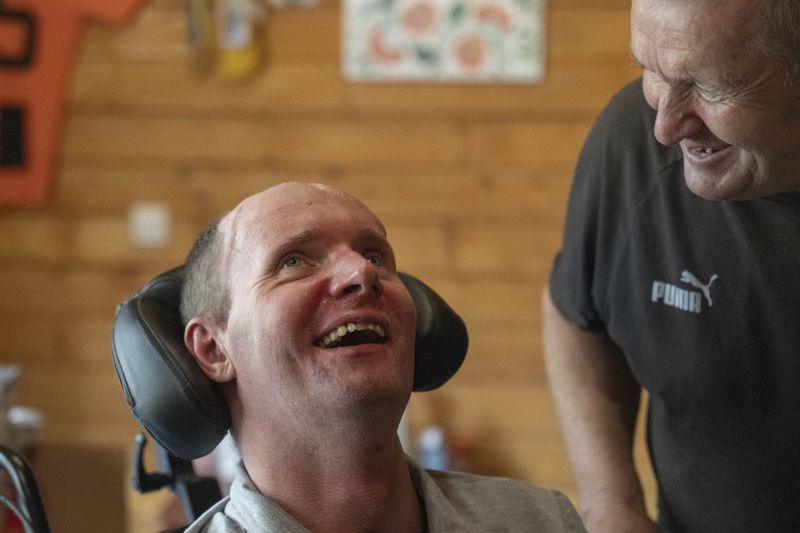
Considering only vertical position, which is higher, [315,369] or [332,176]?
[315,369]

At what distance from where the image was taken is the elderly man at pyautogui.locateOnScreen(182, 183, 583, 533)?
53.8 inches

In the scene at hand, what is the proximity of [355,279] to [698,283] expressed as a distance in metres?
0.52

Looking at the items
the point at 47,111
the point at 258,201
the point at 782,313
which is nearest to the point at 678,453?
the point at 782,313

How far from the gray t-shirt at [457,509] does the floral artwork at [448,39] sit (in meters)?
2.22

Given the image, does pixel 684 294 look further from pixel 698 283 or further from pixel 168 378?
pixel 168 378

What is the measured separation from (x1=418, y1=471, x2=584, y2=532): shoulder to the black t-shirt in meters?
0.21

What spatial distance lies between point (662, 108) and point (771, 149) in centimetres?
13

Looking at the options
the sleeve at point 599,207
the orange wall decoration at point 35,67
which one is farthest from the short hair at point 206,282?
the orange wall decoration at point 35,67

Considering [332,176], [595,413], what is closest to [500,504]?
[595,413]

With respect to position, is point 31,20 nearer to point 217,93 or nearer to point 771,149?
point 217,93

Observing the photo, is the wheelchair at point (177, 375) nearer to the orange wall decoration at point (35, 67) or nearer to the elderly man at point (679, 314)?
the elderly man at point (679, 314)

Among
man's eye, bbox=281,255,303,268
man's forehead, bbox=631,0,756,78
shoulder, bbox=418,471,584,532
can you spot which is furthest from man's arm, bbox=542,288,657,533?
man's forehead, bbox=631,0,756,78

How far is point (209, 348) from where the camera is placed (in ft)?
4.90

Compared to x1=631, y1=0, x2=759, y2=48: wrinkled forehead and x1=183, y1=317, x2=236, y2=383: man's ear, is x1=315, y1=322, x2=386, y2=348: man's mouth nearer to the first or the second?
x1=183, y1=317, x2=236, y2=383: man's ear
